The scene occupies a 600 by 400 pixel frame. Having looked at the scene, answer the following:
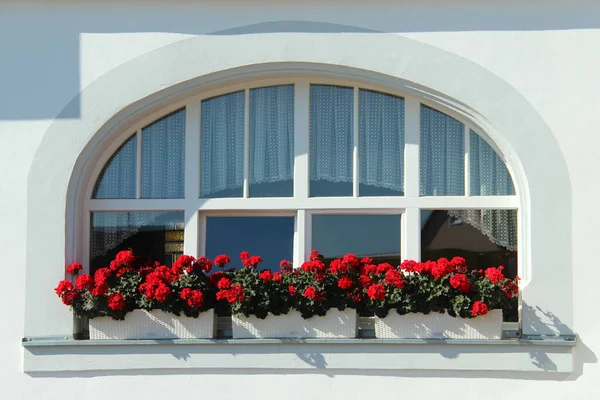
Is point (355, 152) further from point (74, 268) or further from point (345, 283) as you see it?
point (74, 268)

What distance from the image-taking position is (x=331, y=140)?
6.36 metres

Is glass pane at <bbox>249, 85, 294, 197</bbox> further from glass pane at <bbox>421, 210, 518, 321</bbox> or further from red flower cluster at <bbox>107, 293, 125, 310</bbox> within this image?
red flower cluster at <bbox>107, 293, 125, 310</bbox>

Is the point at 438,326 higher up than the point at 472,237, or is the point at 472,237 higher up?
the point at 472,237

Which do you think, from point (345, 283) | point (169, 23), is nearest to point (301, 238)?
point (345, 283)

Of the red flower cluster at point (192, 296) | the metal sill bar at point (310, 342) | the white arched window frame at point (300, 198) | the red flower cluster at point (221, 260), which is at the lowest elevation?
the metal sill bar at point (310, 342)

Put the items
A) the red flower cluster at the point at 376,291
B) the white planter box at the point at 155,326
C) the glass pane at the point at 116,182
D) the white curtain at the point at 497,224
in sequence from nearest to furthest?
the red flower cluster at the point at 376,291, the white planter box at the point at 155,326, the white curtain at the point at 497,224, the glass pane at the point at 116,182

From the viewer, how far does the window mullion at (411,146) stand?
6.26 m

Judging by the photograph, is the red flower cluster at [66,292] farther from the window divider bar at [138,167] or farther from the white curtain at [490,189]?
the white curtain at [490,189]

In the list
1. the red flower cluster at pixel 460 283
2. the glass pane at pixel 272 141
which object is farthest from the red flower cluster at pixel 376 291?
the glass pane at pixel 272 141

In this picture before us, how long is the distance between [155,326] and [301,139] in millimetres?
1752

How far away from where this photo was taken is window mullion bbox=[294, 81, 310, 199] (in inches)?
248

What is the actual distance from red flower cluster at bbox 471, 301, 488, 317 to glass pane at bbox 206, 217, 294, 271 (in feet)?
A: 4.81

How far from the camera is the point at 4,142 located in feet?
20.2

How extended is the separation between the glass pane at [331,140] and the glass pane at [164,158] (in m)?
1.01
